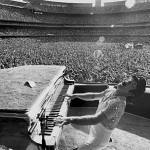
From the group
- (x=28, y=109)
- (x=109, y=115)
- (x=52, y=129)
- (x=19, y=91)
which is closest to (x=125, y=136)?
(x=52, y=129)

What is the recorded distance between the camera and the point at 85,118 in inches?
118

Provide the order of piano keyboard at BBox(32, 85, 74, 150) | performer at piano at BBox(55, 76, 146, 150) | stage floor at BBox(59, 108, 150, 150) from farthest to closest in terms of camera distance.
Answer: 1. stage floor at BBox(59, 108, 150, 150)
2. piano keyboard at BBox(32, 85, 74, 150)
3. performer at piano at BBox(55, 76, 146, 150)

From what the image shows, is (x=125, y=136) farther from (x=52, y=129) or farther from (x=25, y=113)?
(x=25, y=113)

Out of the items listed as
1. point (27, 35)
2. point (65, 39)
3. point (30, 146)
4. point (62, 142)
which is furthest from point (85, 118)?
point (65, 39)

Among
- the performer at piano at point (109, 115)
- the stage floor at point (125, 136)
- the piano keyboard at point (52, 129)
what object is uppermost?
the performer at piano at point (109, 115)

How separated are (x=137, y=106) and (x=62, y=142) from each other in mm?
3152

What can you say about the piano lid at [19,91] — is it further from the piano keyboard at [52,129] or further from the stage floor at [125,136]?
the stage floor at [125,136]

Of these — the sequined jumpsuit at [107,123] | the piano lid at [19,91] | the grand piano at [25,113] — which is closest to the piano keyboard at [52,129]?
the grand piano at [25,113]

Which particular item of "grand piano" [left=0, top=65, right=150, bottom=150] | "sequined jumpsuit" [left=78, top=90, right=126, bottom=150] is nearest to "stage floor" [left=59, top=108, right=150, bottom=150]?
"grand piano" [left=0, top=65, right=150, bottom=150]

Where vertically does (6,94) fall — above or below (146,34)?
below

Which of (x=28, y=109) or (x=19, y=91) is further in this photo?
(x=19, y=91)

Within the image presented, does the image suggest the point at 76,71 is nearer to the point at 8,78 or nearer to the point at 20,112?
the point at 8,78

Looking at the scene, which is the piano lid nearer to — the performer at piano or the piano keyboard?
the piano keyboard

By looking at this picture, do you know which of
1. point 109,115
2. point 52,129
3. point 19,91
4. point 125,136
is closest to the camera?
point 109,115
